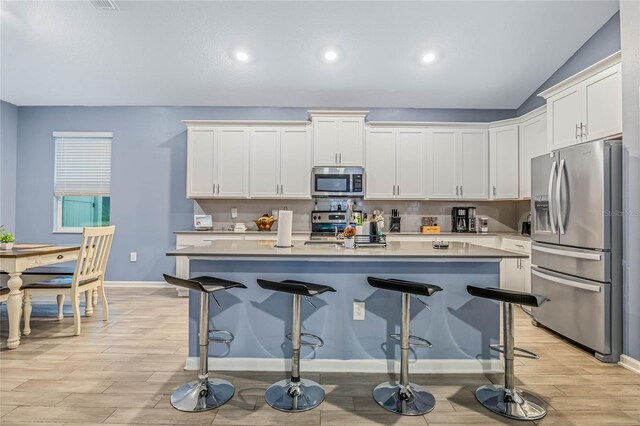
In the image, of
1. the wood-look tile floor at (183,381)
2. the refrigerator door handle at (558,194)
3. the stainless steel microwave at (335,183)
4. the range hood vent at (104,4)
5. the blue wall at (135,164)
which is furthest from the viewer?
the blue wall at (135,164)

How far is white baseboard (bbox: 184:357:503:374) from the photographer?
2514 mm

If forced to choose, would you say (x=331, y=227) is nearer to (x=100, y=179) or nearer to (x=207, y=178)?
(x=207, y=178)

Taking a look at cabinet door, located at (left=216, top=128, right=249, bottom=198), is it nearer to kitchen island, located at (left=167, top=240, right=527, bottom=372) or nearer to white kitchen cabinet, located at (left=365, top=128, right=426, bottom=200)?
white kitchen cabinet, located at (left=365, top=128, right=426, bottom=200)

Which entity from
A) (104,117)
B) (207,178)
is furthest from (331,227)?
(104,117)

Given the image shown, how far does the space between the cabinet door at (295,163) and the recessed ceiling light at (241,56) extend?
108cm

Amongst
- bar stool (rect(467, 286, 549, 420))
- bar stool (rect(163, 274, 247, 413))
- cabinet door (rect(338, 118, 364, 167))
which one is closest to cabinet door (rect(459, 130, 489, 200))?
cabinet door (rect(338, 118, 364, 167))

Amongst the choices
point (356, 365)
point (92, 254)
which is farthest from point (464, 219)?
point (92, 254)

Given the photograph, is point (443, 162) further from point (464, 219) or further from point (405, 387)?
point (405, 387)

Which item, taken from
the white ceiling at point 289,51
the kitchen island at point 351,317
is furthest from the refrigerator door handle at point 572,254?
the white ceiling at point 289,51

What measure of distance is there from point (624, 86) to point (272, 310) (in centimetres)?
338

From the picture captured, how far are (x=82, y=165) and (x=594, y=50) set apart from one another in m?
7.11

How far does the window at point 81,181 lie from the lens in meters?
5.29

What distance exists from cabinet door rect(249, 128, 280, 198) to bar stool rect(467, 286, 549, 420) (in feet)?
11.0

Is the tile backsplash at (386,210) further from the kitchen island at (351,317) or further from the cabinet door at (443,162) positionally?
the kitchen island at (351,317)
